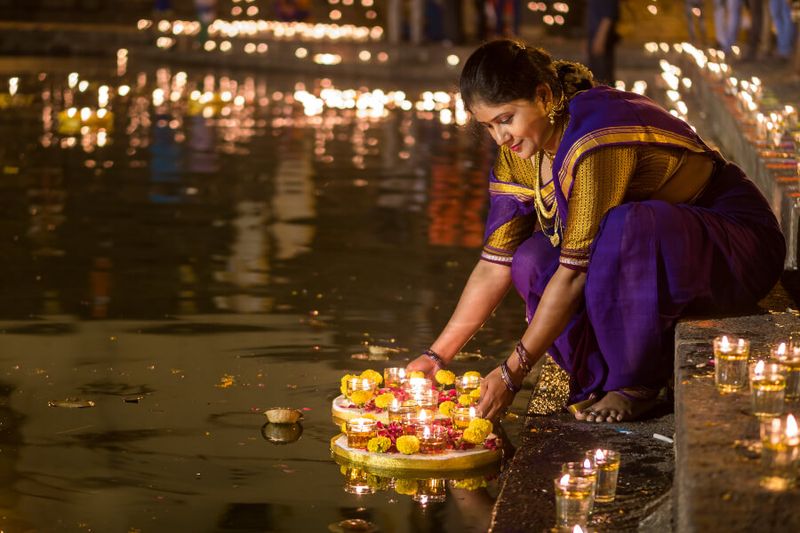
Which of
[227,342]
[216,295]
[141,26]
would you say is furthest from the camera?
[141,26]

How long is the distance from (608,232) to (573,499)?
40.3 inches

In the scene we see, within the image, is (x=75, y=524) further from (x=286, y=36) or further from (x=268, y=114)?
(x=286, y=36)

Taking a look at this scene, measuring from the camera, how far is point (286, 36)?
24359 millimetres

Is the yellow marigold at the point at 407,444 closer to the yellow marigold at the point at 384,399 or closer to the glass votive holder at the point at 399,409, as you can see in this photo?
the glass votive holder at the point at 399,409

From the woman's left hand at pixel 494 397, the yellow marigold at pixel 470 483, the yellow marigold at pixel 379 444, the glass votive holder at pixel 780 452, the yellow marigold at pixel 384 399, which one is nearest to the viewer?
the glass votive holder at pixel 780 452

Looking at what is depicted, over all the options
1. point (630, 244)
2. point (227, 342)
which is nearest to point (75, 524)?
point (630, 244)

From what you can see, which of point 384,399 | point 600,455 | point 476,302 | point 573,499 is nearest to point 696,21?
point 476,302

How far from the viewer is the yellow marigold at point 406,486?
12.8 ft

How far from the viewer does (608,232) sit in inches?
162

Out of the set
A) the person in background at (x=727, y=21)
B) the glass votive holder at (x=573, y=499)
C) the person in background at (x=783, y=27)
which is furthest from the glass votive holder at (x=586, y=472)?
the person in background at (x=727, y=21)

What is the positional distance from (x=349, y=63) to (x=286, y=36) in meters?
3.39

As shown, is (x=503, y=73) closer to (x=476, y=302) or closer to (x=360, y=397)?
(x=476, y=302)

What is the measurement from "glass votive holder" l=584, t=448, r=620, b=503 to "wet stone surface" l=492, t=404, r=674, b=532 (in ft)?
0.08

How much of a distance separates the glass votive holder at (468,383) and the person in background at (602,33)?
10899 millimetres
